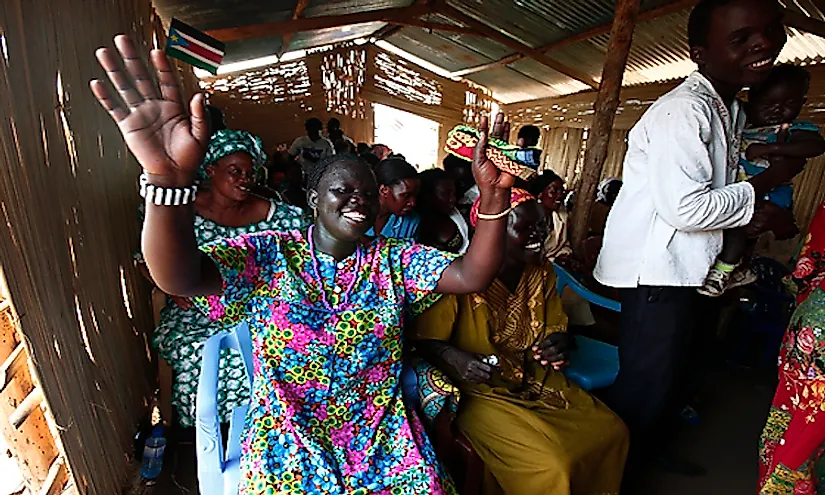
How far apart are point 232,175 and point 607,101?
316 cm

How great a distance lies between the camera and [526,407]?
1.97 metres

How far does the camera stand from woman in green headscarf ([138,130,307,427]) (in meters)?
2.53

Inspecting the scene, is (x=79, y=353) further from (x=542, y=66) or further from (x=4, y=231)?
(x=542, y=66)

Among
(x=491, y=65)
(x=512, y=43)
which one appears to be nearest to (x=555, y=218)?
(x=512, y=43)

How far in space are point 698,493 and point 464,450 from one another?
4.98 ft

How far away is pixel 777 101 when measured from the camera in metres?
2.08

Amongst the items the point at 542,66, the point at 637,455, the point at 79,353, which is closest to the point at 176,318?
the point at 79,353

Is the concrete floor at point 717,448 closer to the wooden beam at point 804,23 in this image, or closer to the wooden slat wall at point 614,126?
the wooden slat wall at point 614,126

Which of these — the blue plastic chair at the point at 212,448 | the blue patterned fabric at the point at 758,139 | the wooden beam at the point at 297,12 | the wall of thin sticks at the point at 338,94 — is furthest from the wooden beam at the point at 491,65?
the blue plastic chair at the point at 212,448

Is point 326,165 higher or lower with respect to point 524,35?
lower

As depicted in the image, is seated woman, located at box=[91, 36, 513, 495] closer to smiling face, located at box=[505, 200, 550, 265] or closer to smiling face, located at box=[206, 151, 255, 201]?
smiling face, located at box=[505, 200, 550, 265]

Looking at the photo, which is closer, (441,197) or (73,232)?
(73,232)

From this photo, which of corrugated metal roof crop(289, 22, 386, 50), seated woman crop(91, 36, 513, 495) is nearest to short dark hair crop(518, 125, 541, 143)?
corrugated metal roof crop(289, 22, 386, 50)

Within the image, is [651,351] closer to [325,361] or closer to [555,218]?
[325,361]
